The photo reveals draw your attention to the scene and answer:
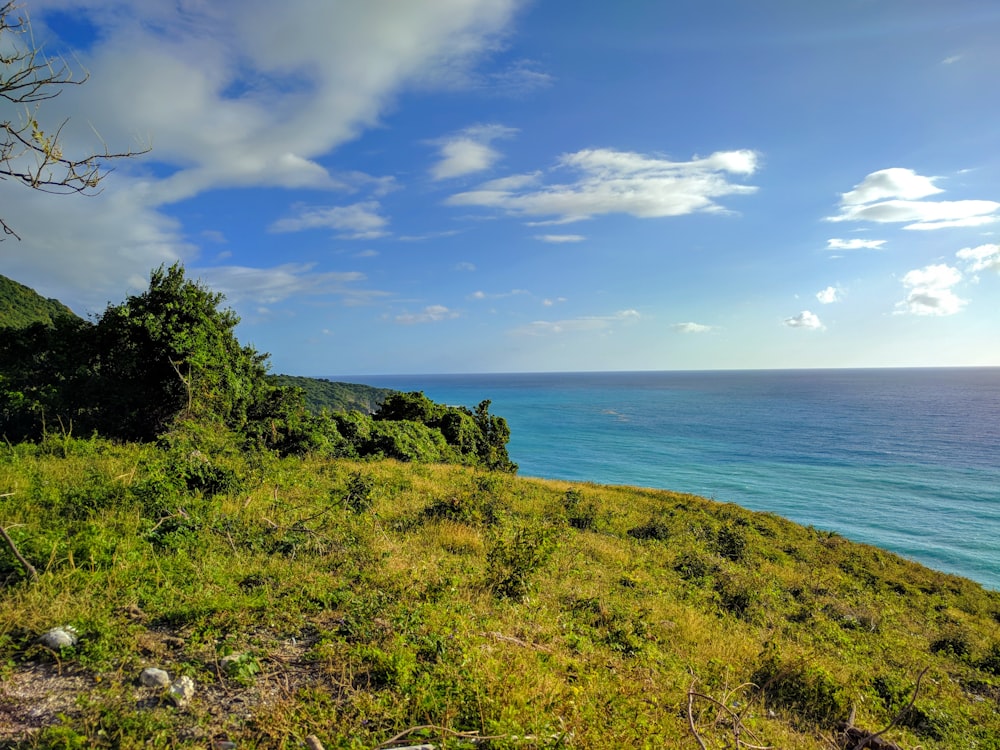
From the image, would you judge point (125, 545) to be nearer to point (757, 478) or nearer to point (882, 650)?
point (882, 650)

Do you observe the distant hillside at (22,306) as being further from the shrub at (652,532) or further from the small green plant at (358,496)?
the shrub at (652,532)

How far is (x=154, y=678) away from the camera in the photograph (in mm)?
3914

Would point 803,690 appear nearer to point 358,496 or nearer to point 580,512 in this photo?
point 358,496

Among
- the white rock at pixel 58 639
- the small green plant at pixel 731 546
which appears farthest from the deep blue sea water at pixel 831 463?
the white rock at pixel 58 639

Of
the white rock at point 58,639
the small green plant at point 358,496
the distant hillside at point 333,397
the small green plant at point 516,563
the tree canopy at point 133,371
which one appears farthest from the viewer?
the distant hillside at point 333,397

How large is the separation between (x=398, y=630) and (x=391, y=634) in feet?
0.45

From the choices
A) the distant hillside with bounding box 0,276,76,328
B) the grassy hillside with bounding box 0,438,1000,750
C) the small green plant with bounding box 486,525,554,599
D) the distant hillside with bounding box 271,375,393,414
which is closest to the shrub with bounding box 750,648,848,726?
the grassy hillside with bounding box 0,438,1000,750

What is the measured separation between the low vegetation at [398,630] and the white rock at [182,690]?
0.06 meters

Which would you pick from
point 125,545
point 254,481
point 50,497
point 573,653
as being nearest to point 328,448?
point 254,481

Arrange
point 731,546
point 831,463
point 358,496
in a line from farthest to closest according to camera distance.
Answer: point 831,463 → point 731,546 → point 358,496

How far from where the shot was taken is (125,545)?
6.16m

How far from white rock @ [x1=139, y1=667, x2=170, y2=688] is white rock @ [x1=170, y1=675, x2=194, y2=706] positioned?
8 centimetres

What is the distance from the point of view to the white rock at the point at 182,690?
3740 millimetres

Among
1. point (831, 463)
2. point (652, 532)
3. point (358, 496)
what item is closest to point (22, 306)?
point (358, 496)
